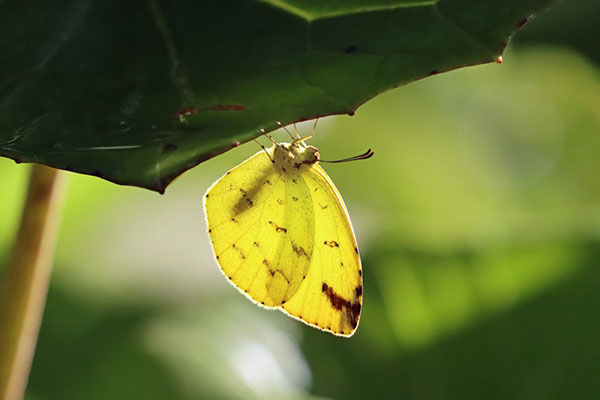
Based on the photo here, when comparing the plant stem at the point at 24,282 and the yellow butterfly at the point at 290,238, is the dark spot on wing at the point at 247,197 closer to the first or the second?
the yellow butterfly at the point at 290,238

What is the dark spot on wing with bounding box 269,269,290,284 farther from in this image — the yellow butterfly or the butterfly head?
the butterfly head

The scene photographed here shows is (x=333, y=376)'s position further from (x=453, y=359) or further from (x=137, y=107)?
(x=137, y=107)

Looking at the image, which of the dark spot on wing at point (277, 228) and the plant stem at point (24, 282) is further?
the dark spot on wing at point (277, 228)

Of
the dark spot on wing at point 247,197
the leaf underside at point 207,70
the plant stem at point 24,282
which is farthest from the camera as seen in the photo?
the dark spot on wing at point 247,197

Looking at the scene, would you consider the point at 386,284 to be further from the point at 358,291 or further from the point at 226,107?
the point at 226,107

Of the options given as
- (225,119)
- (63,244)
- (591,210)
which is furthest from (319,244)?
(63,244)

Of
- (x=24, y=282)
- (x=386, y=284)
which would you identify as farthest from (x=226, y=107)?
(x=386, y=284)

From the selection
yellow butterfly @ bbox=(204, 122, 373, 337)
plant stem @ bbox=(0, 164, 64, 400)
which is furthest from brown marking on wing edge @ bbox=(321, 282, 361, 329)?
plant stem @ bbox=(0, 164, 64, 400)

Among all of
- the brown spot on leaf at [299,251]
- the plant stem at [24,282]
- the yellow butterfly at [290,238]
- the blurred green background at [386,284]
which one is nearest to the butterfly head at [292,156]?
the yellow butterfly at [290,238]
